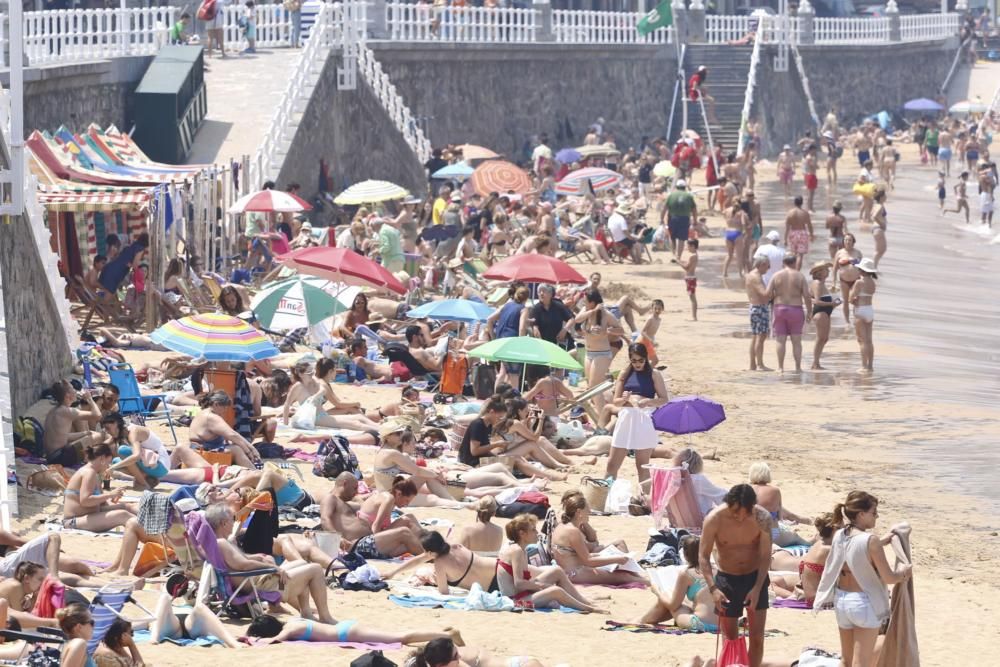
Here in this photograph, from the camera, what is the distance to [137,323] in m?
18.3

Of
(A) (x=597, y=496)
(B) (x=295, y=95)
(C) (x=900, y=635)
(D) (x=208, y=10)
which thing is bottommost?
(A) (x=597, y=496)

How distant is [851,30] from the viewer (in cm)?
Result: 5041

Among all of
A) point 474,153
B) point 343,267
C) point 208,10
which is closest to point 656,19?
point 474,153

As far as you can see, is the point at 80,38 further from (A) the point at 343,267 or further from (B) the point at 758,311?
(B) the point at 758,311

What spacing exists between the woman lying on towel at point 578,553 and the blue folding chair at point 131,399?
4.10 meters

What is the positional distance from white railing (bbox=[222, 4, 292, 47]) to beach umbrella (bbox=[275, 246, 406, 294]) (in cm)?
1313

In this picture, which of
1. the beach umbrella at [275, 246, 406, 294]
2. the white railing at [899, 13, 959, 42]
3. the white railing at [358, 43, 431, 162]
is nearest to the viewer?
the beach umbrella at [275, 246, 406, 294]

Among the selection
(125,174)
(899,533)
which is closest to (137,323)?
(125,174)

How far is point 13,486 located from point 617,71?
31128mm

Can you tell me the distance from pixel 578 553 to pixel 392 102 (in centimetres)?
2066

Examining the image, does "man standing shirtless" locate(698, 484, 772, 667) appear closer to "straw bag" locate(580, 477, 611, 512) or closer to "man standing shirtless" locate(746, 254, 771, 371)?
"straw bag" locate(580, 477, 611, 512)

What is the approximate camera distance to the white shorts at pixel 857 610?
333 inches

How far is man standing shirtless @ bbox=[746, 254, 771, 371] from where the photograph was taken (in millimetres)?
18000

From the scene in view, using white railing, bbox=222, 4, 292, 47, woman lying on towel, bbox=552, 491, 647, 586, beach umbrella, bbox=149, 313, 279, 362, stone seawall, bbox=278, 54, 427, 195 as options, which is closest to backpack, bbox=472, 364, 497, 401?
beach umbrella, bbox=149, 313, 279, 362
